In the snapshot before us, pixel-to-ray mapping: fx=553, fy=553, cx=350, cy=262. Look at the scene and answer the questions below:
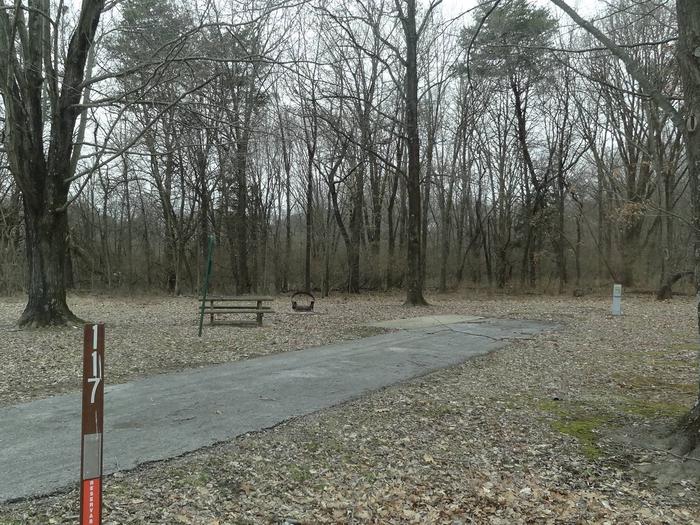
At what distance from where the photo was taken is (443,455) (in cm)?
460

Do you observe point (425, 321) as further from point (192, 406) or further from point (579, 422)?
point (192, 406)

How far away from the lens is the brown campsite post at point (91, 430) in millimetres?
2297

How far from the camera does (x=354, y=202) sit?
29.1 m

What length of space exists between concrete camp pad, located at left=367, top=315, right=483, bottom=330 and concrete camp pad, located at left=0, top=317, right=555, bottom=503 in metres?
3.05

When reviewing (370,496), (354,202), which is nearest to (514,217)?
(354,202)

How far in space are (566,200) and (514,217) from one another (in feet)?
11.9

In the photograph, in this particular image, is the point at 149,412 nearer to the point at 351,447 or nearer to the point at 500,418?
the point at 351,447

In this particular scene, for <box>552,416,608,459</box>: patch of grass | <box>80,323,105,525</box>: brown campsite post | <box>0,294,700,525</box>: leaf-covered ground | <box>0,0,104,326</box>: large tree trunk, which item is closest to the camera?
<box>80,323,105,525</box>: brown campsite post

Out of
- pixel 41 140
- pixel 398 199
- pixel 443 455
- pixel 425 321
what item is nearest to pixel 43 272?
pixel 41 140

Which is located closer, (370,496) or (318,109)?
(370,496)

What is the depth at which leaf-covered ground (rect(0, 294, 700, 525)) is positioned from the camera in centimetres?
356

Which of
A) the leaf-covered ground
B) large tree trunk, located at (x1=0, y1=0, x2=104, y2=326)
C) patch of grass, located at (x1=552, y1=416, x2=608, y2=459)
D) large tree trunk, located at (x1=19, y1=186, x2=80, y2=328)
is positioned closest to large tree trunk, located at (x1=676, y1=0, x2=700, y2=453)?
the leaf-covered ground

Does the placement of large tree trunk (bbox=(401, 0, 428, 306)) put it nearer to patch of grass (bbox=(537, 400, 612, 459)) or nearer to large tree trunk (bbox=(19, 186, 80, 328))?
large tree trunk (bbox=(19, 186, 80, 328))

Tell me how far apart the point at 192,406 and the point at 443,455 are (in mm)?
2678
